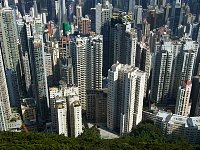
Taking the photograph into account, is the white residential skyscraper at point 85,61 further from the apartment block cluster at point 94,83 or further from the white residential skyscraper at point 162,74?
the white residential skyscraper at point 162,74

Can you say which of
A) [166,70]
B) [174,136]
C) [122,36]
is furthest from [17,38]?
[174,136]

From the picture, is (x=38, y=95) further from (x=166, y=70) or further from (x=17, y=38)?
(x=166, y=70)

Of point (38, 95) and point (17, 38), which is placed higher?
point (17, 38)

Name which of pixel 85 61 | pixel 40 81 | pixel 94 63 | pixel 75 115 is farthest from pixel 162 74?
pixel 40 81

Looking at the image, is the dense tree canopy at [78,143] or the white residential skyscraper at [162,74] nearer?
the dense tree canopy at [78,143]

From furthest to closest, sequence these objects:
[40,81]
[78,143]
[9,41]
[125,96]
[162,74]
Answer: [9,41] < [162,74] < [40,81] < [125,96] < [78,143]

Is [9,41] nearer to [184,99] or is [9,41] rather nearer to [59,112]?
[59,112]

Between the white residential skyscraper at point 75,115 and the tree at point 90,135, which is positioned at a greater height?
the white residential skyscraper at point 75,115

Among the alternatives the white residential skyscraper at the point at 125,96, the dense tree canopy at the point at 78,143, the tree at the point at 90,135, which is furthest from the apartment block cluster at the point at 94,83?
the dense tree canopy at the point at 78,143
